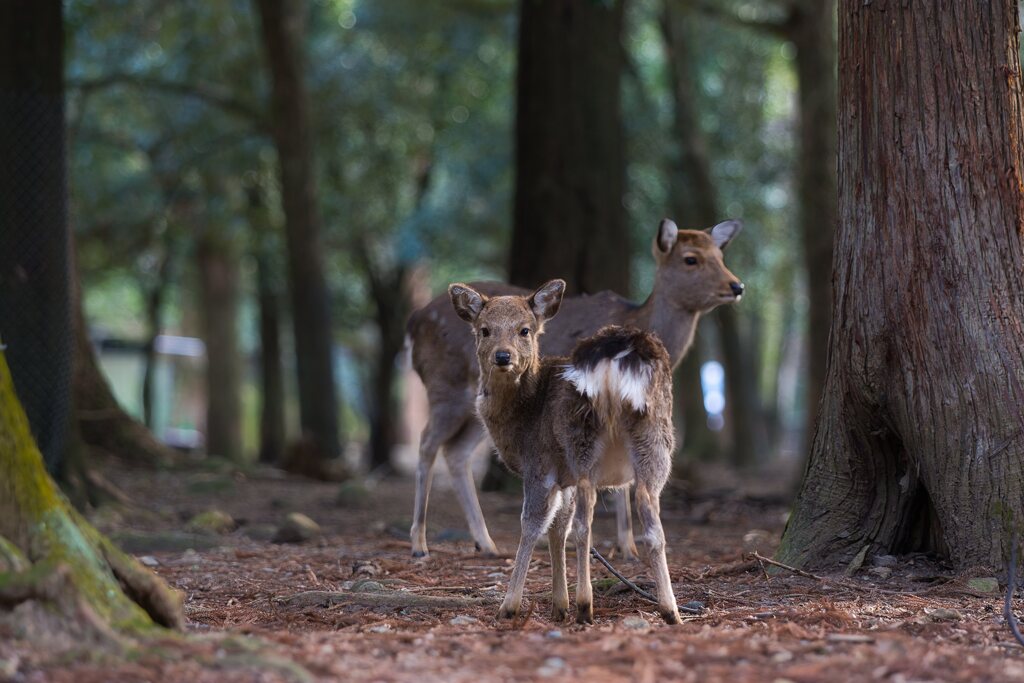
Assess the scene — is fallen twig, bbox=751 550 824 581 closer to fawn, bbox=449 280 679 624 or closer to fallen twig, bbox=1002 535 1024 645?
fallen twig, bbox=1002 535 1024 645

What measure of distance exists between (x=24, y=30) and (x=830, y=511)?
708 cm

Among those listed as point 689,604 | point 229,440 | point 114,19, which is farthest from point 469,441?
point 229,440

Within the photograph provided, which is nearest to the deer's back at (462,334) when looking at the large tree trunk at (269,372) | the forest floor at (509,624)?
the forest floor at (509,624)

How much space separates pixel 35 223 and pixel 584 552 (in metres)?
6.01

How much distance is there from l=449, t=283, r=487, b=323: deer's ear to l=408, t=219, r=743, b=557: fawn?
81.5 inches

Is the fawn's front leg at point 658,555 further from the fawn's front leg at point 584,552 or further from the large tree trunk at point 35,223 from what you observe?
the large tree trunk at point 35,223

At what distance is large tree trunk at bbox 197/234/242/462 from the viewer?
2345cm

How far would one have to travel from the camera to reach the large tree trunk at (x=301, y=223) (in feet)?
59.0

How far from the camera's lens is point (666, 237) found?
9172 millimetres

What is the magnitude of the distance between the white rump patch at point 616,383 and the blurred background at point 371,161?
9216mm

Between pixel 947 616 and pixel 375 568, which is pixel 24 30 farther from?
pixel 947 616

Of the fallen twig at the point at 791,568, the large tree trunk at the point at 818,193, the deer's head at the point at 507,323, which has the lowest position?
the fallen twig at the point at 791,568

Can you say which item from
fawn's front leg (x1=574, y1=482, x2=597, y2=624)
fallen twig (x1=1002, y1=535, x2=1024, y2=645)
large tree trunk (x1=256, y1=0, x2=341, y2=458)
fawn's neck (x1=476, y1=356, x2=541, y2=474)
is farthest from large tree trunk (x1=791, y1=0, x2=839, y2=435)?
fawn's front leg (x1=574, y1=482, x2=597, y2=624)

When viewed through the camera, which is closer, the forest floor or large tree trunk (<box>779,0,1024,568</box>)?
the forest floor
